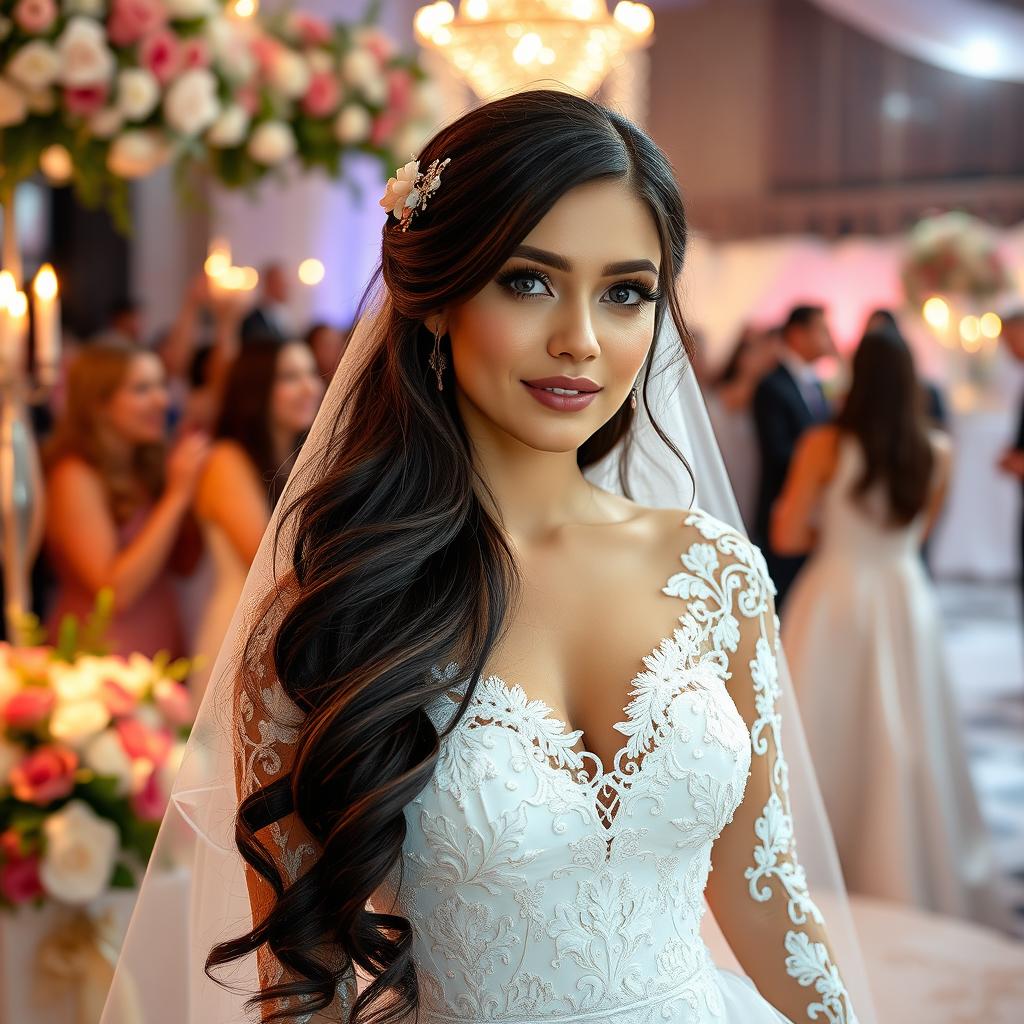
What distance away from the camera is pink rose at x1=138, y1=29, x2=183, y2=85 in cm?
322

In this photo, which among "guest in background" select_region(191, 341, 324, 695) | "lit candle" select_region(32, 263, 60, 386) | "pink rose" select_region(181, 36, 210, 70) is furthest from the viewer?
"guest in background" select_region(191, 341, 324, 695)

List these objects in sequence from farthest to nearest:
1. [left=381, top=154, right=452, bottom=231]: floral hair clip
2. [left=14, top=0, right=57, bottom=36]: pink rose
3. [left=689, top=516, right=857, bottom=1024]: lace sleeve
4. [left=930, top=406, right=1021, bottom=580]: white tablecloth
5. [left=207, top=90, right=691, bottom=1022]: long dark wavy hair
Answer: [left=930, top=406, right=1021, bottom=580]: white tablecloth < [left=14, top=0, right=57, bottom=36]: pink rose < [left=689, top=516, right=857, bottom=1024]: lace sleeve < [left=381, top=154, right=452, bottom=231]: floral hair clip < [left=207, top=90, right=691, bottom=1022]: long dark wavy hair

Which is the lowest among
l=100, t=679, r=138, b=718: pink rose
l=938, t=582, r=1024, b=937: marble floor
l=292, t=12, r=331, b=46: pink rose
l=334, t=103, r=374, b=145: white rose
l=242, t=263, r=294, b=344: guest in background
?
l=938, t=582, r=1024, b=937: marble floor

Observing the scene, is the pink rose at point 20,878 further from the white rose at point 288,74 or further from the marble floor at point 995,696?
the marble floor at point 995,696

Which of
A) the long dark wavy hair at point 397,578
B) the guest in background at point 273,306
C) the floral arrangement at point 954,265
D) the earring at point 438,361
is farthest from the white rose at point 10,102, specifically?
the floral arrangement at point 954,265

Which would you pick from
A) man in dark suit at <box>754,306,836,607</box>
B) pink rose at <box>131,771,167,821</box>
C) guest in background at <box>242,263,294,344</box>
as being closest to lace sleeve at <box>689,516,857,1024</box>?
pink rose at <box>131,771,167,821</box>

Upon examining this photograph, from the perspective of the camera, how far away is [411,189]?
161 cm

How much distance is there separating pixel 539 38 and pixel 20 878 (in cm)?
206

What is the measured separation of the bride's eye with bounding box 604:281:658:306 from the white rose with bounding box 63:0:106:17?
2.09m

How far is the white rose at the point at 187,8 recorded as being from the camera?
328 centimetres

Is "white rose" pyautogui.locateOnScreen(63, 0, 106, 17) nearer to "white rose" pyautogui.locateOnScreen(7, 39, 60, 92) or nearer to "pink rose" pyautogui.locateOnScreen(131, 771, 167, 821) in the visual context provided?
"white rose" pyautogui.locateOnScreen(7, 39, 60, 92)

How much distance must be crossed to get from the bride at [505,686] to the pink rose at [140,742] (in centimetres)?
82

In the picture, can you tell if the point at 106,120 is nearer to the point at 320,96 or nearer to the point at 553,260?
the point at 320,96

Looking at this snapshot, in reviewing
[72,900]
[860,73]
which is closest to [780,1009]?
[72,900]
